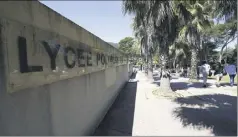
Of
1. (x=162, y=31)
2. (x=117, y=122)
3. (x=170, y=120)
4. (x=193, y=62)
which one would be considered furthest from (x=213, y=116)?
(x=193, y=62)

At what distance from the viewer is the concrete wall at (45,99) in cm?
302

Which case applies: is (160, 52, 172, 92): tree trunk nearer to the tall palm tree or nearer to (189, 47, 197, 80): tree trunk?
the tall palm tree

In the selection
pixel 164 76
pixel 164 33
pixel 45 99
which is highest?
pixel 164 33

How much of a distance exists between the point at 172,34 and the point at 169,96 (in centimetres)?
330

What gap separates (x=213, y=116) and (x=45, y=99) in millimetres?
5981

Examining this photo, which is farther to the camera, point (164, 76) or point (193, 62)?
point (193, 62)

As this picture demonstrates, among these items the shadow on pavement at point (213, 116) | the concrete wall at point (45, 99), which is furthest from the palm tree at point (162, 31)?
the concrete wall at point (45, 99)

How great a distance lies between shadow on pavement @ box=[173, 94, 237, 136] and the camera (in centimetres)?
690

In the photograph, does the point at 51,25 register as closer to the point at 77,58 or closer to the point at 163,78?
the point at 77,58

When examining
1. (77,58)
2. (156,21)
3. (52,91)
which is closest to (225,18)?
(77,58)

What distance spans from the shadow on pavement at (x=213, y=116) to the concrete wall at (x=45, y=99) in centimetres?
306

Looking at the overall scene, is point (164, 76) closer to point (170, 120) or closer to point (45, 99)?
point (170, 120)

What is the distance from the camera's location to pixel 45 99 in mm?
3924

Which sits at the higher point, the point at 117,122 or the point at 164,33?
the point at 164,33
